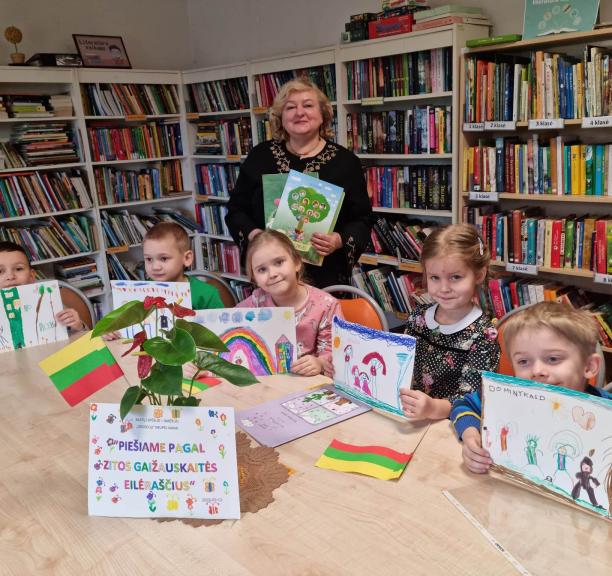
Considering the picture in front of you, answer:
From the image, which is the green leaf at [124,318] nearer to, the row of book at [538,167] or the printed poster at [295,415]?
the printed poster at [295,415]

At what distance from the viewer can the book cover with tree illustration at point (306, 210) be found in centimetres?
221

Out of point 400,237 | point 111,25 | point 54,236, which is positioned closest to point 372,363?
point 400,237

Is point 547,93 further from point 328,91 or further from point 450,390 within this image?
point 450,390

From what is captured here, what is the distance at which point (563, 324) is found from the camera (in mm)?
1273

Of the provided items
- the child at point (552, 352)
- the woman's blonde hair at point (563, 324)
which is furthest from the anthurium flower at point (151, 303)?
the woman's blonde hair at point (563, 324)

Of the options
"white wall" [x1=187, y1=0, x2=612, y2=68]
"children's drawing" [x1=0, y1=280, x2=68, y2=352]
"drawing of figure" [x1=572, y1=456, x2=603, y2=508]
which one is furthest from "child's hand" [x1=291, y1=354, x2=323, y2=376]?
"white wall" [x1=187, y1=0, x2=612, y2=68]

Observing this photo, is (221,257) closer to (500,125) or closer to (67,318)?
(500,125)

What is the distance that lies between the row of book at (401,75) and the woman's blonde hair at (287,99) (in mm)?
1105

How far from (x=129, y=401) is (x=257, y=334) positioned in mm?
711

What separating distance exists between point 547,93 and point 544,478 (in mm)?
2298

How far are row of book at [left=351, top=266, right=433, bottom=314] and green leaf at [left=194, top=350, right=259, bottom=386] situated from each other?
2.62 meters

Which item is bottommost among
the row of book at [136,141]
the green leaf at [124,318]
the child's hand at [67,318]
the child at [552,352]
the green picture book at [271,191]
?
the child's hand at [67,318]

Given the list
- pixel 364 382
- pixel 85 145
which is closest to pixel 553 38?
pixel 364 382

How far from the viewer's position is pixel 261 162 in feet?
8.22
